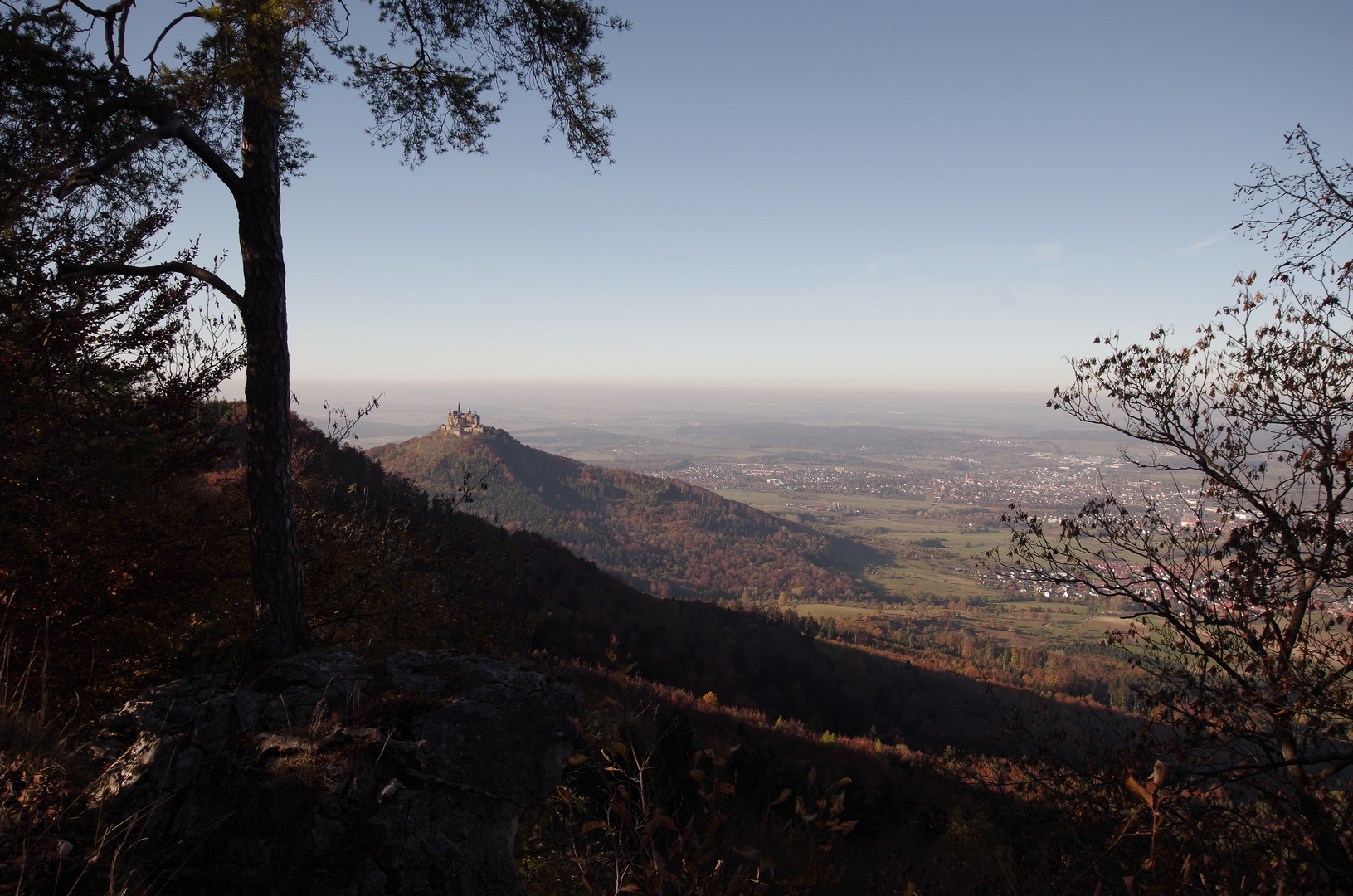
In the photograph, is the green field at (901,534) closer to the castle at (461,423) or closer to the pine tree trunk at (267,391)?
the castle at (461,423)

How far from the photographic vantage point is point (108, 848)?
2758mm

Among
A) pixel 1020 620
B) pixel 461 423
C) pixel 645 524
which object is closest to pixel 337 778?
pixel 461 423

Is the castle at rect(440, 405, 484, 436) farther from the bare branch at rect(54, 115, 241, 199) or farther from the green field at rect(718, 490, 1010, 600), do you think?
the bare branch at rect(54, 115, 241, 199)

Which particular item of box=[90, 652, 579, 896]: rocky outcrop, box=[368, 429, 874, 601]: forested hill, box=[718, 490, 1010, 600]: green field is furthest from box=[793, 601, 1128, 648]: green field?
box=[90, 652, 579, 896]: rocky outcrop

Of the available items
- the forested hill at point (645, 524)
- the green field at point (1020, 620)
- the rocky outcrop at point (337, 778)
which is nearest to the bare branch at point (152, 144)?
the rocky outcrop at point (337, 778)

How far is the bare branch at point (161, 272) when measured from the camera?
400 centimetres

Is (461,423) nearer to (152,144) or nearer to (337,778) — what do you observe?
(152,144)

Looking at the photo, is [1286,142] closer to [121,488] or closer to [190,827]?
[190,827]

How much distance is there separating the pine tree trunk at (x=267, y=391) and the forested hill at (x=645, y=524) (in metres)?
56.6

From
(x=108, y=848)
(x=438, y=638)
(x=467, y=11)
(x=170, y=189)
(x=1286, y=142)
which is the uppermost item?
(x=467, y=11)

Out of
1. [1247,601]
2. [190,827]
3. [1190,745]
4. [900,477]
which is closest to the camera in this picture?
[190,827]

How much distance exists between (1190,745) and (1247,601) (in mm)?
1612

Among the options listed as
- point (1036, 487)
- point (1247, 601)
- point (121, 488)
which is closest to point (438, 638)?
point (121, 488)

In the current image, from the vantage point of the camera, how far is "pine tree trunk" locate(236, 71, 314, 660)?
4.72 metres
